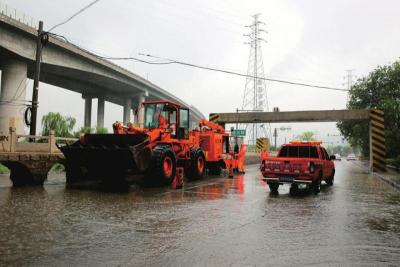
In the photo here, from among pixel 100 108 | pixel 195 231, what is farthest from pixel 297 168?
pixel 100 108

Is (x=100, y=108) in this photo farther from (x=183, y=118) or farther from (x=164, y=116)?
(x=164, y=116)

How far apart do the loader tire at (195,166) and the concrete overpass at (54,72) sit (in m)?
15.1

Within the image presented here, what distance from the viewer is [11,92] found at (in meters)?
→ 35.8

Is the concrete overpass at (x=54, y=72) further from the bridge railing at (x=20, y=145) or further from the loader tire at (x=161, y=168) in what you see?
the loader tire at (x=161, y=168)

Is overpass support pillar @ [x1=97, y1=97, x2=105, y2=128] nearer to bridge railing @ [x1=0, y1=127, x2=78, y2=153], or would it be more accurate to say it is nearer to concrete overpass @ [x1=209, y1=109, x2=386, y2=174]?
concrete overpass @ [x1=209, y1=109, x2=386, y2=174]

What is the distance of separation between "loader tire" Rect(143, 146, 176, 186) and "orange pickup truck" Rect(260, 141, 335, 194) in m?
3.81

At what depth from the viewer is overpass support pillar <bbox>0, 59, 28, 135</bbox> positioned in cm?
3525

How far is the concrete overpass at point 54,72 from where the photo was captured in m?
32.8

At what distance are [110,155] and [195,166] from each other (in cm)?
572

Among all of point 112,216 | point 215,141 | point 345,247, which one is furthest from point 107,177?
point 345,247

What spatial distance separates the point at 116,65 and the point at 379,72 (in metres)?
31.6

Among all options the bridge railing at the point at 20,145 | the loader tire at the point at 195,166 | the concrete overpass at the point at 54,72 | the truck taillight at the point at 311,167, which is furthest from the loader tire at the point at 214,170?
the concrete overpass at the point at 54,72

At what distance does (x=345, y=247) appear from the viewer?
19.7ft

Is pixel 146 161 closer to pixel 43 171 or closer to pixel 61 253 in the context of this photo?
pixel 43 171
